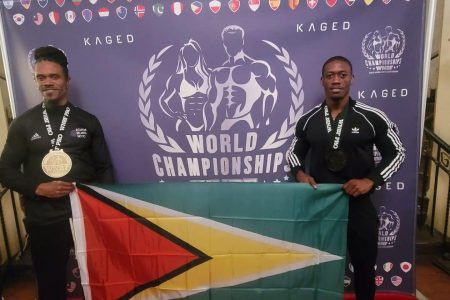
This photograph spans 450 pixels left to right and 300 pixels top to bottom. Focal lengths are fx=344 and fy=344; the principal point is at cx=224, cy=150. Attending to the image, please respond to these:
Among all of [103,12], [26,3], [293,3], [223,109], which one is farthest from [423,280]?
[26,3]

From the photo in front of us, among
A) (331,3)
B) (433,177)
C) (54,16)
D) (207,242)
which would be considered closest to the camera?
(207,242)

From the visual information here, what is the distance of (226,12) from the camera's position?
2135 mm

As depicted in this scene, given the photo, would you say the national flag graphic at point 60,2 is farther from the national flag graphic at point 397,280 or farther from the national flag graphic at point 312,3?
the national flag graphic at point 397,280

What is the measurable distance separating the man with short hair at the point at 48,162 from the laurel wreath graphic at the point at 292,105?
3.76 ft

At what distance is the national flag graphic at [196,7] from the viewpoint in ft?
6.99

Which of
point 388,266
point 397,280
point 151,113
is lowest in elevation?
point 397,280

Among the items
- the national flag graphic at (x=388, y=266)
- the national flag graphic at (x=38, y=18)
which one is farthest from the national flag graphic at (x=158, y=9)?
the national flag graphic at (x=388, y=266)

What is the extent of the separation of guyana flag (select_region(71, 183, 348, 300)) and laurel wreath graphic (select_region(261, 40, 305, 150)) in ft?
1.43

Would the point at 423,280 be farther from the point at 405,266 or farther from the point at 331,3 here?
the point at 331,3

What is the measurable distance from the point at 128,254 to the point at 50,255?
43 centimetres

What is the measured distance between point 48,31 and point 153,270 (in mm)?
1641

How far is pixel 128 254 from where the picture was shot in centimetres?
195

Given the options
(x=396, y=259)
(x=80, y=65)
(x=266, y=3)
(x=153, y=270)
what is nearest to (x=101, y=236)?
(x=153, y=270)

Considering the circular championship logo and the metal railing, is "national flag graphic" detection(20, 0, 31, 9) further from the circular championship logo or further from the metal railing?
the metal railing
